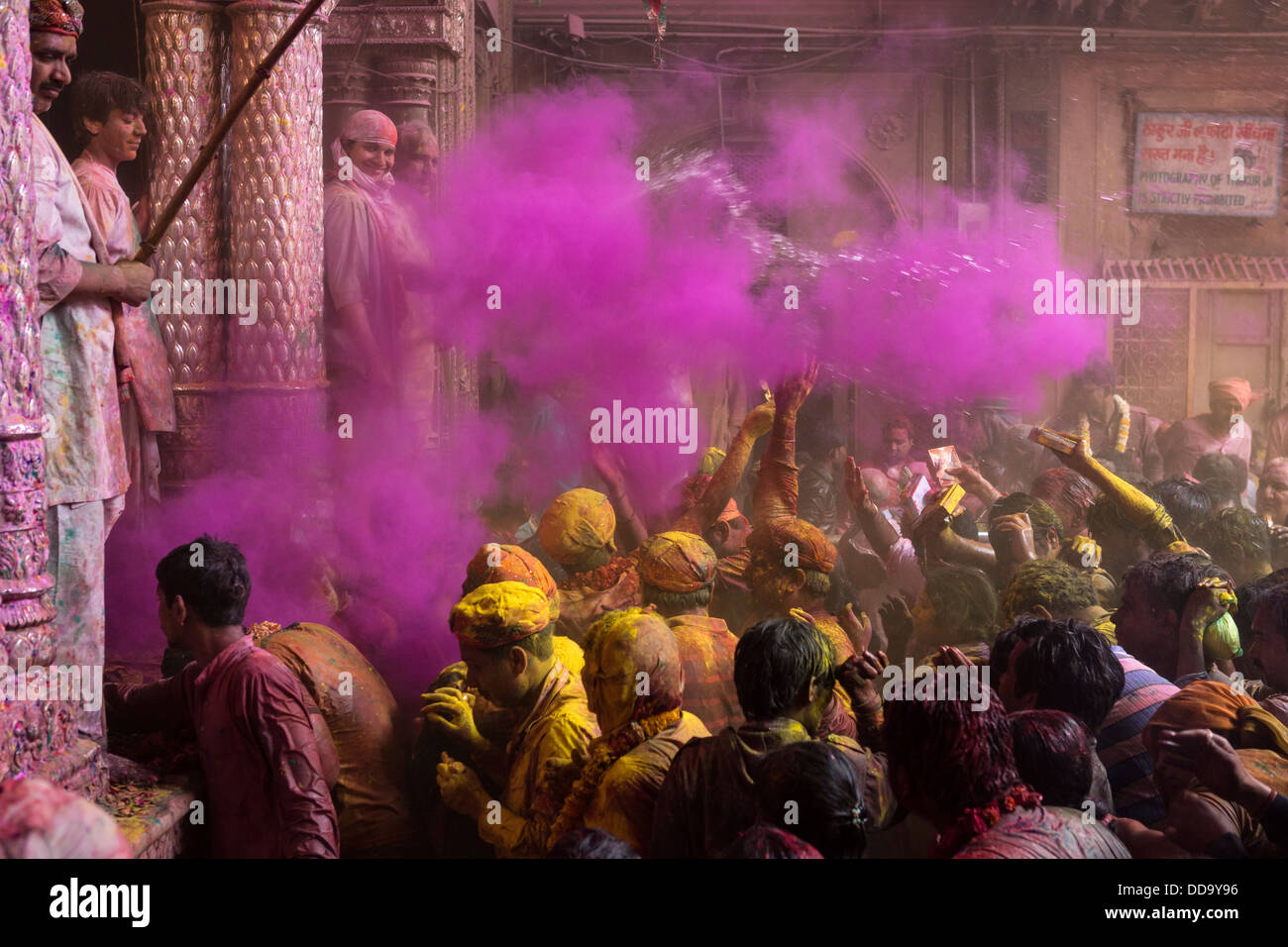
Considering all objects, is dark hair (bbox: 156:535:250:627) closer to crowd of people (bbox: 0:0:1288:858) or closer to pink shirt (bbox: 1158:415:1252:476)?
crowd of people (bbox: 0:0:1288:858)

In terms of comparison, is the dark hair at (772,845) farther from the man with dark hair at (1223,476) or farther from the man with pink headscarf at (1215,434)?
the man with pink headscarf at (1215,434)

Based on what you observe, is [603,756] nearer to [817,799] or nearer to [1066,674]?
[817,799]

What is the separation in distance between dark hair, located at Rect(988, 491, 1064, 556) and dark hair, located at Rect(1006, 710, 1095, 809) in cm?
264

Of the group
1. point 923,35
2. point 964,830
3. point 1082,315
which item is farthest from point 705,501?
point 923,35

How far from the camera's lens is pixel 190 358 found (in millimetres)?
5219

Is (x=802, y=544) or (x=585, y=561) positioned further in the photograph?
(x=585, y=561)

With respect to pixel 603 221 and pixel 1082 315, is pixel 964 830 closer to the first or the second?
pixel 603 221

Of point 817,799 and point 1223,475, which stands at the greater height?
point 1223,475

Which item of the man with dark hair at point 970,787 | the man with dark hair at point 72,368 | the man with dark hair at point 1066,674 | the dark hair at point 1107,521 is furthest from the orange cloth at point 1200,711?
the man with dark hair at point 72,368

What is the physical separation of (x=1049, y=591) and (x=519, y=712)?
183 centimetres

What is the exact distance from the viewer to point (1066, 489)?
617cm

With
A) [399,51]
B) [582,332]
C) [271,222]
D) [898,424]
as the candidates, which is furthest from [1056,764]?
[399,51]

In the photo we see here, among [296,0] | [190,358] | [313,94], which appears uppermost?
[296,0]
